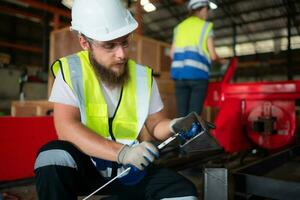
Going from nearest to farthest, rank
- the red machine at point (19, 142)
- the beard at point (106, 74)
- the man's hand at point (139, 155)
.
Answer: the man's hand at point (139, 155) → the beard at point (106, 74) → the red machine at point (19, 142)

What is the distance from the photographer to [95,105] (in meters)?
1.37

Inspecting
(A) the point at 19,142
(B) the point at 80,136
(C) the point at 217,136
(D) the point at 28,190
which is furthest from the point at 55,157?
(C) the point at 217,136

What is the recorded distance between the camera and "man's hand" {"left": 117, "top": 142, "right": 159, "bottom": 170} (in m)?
1.14

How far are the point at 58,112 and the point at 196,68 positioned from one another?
1.77 m

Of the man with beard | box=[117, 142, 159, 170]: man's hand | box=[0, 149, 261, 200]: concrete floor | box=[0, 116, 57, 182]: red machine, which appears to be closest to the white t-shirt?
the man with beard

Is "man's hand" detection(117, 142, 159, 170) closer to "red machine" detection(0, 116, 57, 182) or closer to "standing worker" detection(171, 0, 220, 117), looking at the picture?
"red machine" detection(0, 116, 57, 182)

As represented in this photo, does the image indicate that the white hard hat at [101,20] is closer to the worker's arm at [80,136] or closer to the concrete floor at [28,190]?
the worker's arm at [80,136]

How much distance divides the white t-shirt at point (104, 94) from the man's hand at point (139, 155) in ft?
1.00

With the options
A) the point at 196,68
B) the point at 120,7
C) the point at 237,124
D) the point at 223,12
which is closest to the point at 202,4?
the point at 196,68

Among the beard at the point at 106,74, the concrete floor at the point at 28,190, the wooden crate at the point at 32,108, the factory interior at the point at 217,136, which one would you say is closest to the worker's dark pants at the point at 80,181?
the factory interior at the point at 217,136

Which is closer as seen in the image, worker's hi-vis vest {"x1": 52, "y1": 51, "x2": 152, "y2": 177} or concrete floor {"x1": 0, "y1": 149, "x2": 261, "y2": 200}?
worker's hi-vis vest {"x1": 52, "y1": 51, "x2": 152, "y2": 177}

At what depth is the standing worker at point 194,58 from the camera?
2.85 m

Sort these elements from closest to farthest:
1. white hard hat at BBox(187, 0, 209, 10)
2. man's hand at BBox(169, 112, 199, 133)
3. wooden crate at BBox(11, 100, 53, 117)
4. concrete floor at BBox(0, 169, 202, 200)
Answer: man's hand at BBox(169, 112, 199, 133) < concrete floor at BBox(0, 169, 202, 200) < white hard hat at BBox(187, 0, 209, 10) < wooden crate at BBox(11, 100, 53, 117)

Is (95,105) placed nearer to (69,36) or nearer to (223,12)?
(69,36)
